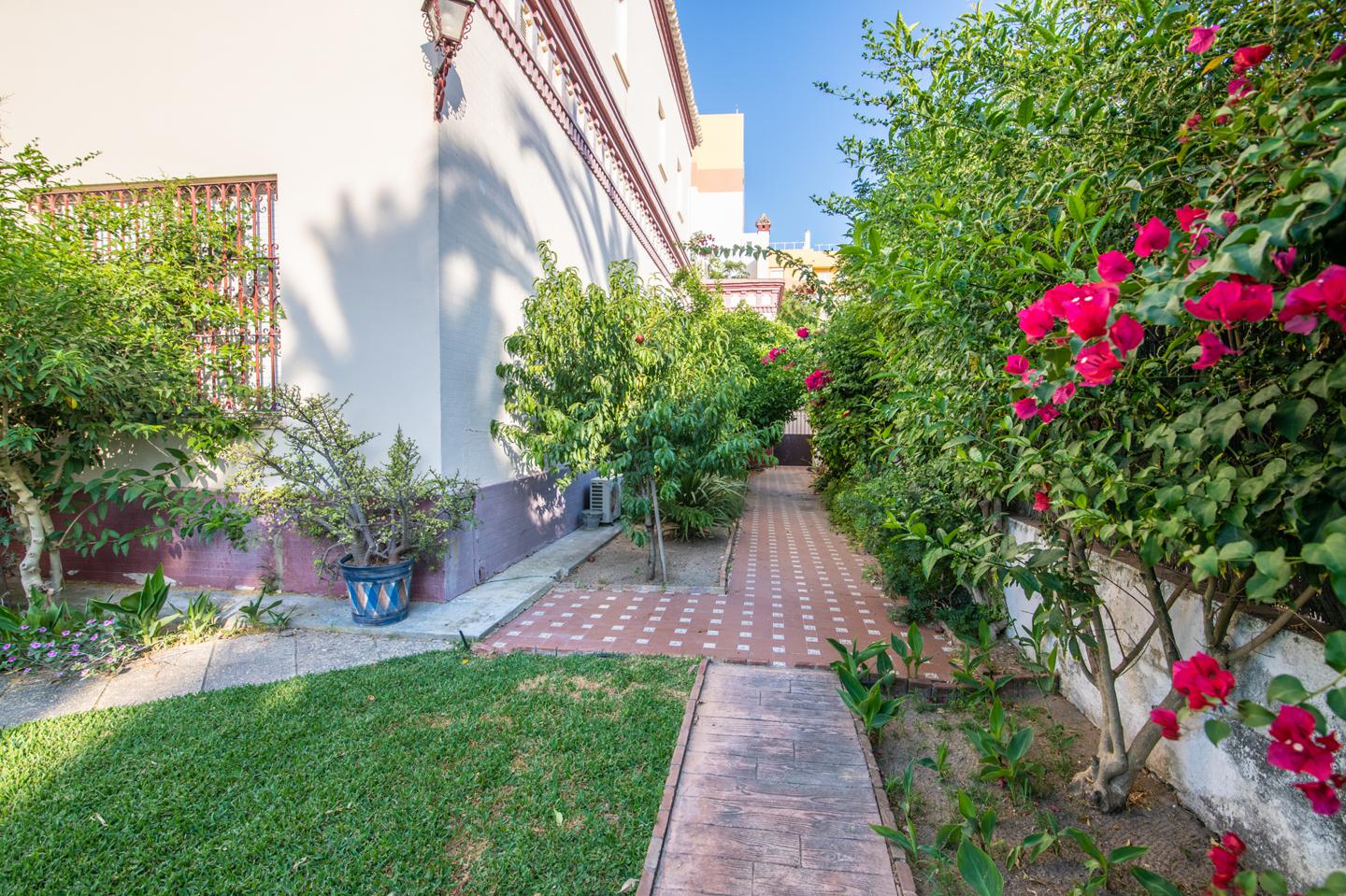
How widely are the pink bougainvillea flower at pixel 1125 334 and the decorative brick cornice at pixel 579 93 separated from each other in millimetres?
5796

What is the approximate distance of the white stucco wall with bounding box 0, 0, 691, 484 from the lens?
4656mm

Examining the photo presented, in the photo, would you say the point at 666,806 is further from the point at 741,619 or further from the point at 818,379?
the point at 818,379

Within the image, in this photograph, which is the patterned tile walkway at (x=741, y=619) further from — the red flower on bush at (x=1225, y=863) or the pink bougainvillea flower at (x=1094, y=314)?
the pink bougainvillea flower at (x=1094, y=314)

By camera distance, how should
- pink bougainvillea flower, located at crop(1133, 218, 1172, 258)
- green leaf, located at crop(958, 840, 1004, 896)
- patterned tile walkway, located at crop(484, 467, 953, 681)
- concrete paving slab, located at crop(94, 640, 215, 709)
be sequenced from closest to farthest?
pink bougainvillea flower, located at crop(1133, 218, 1172, 258) → green leaf, located at crop(958, 840, 1004, 896) → concrete paving slab, located at crop(94, 640, 215, 709) → patterned tile walkway, located at crop(484, 467, 953, 681)

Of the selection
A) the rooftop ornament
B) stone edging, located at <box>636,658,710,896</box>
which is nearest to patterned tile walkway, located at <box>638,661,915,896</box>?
stone edging, located at <box>636,658,710,896</box>

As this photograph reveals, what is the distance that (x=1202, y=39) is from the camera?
1.41 m

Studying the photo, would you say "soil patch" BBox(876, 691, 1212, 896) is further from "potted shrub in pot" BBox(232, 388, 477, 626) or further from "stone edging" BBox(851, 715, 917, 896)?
"potted shrub in pot" BBox(232, 388, 477, 626)

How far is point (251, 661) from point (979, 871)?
421cm

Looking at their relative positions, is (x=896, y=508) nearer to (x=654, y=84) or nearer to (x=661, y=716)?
(x=661, y=716)

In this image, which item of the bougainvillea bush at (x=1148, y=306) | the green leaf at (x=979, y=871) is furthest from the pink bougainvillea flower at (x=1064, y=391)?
the green leaf at (x=979, y=871)

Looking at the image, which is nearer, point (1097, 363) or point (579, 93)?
point (1097, 363)

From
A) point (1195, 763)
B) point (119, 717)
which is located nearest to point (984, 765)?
point (1195, 763)

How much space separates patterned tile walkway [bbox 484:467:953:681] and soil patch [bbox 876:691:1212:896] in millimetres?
652

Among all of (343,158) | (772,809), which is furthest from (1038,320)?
(343,158)
